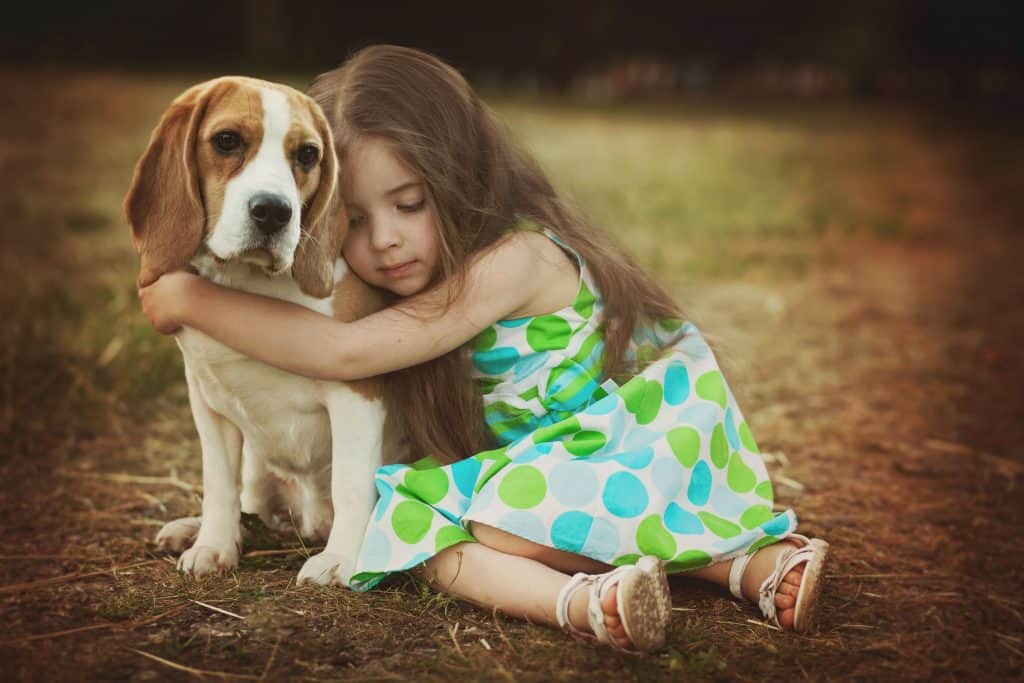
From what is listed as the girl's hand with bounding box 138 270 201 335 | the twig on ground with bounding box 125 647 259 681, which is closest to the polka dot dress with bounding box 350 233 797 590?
the twig on ground with bounding box 125 647 259 681

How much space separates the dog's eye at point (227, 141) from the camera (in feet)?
7.83

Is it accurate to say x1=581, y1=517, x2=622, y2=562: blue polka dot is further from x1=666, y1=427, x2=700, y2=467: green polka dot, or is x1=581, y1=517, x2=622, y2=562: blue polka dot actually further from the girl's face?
the girl's face

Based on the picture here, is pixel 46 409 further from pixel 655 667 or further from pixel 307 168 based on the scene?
pixel 655 667

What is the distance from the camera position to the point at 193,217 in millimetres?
2436

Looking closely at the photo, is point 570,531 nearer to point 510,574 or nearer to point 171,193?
point 510,574

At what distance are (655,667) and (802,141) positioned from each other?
419 inches

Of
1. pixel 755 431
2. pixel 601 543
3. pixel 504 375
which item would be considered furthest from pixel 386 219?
pixel 755 431

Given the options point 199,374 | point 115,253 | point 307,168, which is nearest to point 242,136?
point 307,168

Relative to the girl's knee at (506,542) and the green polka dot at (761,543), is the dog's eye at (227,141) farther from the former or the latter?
the green polka dot at (761,543)

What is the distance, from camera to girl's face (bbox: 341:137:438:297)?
269 centimetres

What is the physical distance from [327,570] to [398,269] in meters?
0.77

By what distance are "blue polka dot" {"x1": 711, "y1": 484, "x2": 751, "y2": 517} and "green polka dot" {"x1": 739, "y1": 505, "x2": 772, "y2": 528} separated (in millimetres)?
13

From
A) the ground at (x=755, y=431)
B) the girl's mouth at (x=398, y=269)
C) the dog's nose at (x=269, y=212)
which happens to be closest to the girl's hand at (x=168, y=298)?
the dog's nose at (x=269, y=212)

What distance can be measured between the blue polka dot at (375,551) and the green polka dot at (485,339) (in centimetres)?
56
